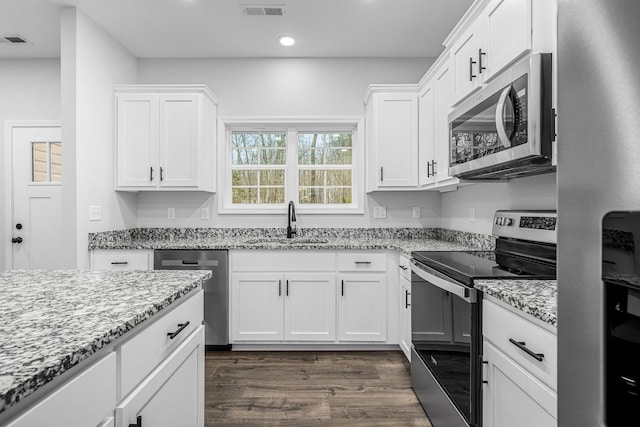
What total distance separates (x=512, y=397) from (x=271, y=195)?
3031mm

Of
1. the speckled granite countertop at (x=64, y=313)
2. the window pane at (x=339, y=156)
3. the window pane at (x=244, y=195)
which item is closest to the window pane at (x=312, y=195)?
the window pane at (x=339, y=156)

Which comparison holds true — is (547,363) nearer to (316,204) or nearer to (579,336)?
(579,336)

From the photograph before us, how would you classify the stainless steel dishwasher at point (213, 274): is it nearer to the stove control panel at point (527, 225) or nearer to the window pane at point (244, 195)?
the window pane at point (244, 195)

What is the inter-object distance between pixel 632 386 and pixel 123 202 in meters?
3.84

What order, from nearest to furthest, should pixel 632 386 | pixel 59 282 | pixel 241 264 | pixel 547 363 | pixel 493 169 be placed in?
1. pixel 632 386
2. pixel 547 363
3. pixel 59 282
4. pixel 493 169
5. pixel 241 264

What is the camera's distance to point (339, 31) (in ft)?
10.7

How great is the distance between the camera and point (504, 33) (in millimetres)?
1781

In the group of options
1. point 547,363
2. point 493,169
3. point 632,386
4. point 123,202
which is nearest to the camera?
point 632,386

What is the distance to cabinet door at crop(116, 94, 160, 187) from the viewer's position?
11.2ft

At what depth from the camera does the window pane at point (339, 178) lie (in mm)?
3961

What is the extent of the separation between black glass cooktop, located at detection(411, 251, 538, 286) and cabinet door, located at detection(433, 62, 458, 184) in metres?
0.60

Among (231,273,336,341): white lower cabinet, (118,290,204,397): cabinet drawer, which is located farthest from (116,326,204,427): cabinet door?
(231,273,336,341): white lower cabinet

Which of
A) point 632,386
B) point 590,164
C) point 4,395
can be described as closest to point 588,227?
point 590,164

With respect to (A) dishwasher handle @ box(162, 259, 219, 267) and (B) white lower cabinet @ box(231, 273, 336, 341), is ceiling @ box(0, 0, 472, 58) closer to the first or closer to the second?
(A) dishwasher handle @ box(162, 259, 219, 267)
